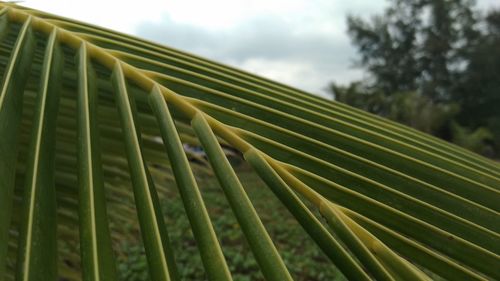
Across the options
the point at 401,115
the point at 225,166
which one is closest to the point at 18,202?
the point at 225,166

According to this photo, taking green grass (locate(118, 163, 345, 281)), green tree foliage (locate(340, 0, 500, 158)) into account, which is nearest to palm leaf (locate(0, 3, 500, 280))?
green grass (locate(118, 163, 345, 281))

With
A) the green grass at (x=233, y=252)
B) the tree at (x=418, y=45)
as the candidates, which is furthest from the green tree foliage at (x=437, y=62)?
the green grass at (x=233, y=252)

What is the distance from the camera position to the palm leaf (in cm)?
37

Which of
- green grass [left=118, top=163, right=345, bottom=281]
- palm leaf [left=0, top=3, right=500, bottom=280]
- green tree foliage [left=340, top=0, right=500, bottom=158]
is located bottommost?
palm leaf [left=0, top=3, right=500, bottom=280]

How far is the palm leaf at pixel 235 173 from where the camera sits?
1.23ft

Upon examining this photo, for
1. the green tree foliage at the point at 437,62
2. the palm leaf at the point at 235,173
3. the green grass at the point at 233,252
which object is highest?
the green tree foliage at the point at 437,62

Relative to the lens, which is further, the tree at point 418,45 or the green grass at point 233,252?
the tree at point 418,45

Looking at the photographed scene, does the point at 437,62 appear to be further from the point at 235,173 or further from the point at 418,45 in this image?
the point at 235,173

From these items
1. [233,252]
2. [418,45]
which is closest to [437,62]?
[418,45]

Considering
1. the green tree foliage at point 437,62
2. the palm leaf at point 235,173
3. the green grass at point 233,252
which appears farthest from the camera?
the green tree foliage at point 437,62

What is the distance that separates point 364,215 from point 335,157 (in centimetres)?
8

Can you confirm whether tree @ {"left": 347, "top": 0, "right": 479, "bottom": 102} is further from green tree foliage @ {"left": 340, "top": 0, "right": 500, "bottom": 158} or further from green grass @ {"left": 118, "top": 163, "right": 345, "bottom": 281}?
green grass @ {"left": 118, "top": 163, "right": 345, "bottom": 281}

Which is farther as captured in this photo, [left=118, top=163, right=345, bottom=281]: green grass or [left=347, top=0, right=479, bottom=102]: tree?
[left=347, top=0, right=479, bottom=102]: tree

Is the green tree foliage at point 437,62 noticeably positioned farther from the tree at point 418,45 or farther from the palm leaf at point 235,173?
the palm leaf at point 235,173
